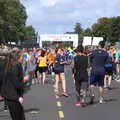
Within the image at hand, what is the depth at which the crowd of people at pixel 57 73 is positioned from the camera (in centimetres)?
904

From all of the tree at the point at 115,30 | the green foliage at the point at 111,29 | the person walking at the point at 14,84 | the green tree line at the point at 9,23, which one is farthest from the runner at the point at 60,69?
the tree at the point at 115,30

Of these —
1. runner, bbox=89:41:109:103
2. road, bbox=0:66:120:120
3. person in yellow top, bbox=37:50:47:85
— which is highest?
runner, bbox=89:41:109:103

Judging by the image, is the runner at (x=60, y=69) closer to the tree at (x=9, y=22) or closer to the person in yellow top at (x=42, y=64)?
the person in yellow top at (x=42, y=64)

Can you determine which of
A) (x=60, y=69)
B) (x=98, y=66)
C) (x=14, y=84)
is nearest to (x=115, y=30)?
(x=60, y=69)

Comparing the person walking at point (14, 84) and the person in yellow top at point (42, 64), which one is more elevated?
the person walking at point (14, 84)

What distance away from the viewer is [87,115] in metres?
14.1

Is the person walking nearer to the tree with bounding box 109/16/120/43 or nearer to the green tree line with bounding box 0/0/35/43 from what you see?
the green tree line with bounding box 0/0/35/43

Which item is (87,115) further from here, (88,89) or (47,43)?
(47,43)

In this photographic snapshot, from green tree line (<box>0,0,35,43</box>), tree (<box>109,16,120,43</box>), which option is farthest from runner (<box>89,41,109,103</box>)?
tree (<box>109,16,120,43</box>)

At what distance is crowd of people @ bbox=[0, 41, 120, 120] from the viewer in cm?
Answer: 904

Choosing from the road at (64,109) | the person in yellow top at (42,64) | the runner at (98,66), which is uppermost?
the runner at (98,66)

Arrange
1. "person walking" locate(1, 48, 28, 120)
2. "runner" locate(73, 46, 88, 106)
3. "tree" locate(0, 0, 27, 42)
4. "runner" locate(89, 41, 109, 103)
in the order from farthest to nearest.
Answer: "tree" locate(0, 0, 27, 42), "runner" locate(89, 41, 109, 103), "runner" locate(73, 46, 88, 106), "person walking" locate(1, 48, 28, 120)

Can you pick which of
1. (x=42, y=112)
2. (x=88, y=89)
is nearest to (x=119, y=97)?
(x=88, y=89)

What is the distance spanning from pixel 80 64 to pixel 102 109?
1643 mm
